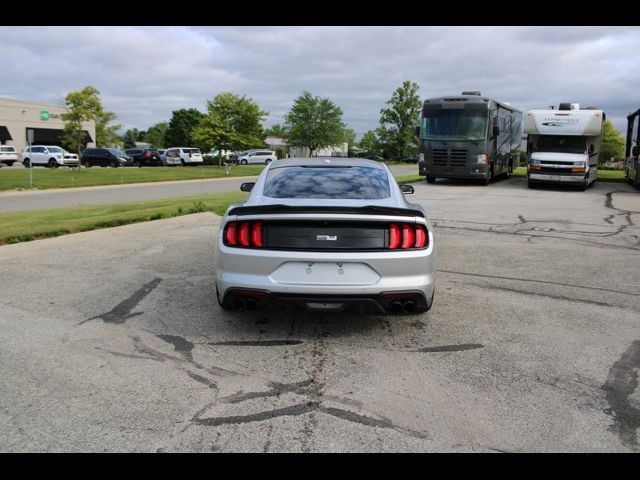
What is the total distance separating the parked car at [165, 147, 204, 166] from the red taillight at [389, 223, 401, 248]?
48.7 meters

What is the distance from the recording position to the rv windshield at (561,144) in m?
21.8

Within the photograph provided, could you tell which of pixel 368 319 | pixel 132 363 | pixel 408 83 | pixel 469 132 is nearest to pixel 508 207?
pixel 469 132

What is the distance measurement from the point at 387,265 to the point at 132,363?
210cm

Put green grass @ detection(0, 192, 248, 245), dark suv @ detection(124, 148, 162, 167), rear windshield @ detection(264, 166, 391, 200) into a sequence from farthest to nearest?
dark suv @ detection(124, 148, 162, 167) < green grass @ detection(0, 192, 248, 245) < rear windshield @ detection(264, 166, 391, 200)

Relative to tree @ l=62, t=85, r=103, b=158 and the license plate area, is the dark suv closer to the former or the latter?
tree @ l=62, t=85, r=103, b=158

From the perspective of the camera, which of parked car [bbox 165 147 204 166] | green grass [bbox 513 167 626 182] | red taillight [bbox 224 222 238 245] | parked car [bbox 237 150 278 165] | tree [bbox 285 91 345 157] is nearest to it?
red taillight [bbox 224 222 238 245]

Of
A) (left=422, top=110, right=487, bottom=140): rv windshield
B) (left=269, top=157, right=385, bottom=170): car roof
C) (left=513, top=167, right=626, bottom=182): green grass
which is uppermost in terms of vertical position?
(left=422, top=110, right=487, bottom=140): rv windshield

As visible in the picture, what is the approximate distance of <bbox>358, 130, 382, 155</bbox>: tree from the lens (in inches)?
3142

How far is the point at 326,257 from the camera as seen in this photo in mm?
4391

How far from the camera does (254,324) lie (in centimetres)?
513

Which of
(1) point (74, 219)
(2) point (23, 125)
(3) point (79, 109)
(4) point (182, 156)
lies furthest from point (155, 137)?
(1) point (74, 219)

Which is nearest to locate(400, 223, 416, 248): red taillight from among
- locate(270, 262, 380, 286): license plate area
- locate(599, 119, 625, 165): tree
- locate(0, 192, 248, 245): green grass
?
locate(270, 262, 380, 286): license plate area

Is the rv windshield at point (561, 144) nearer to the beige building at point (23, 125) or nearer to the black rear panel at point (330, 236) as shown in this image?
the black rear panel at point (330, 236)
